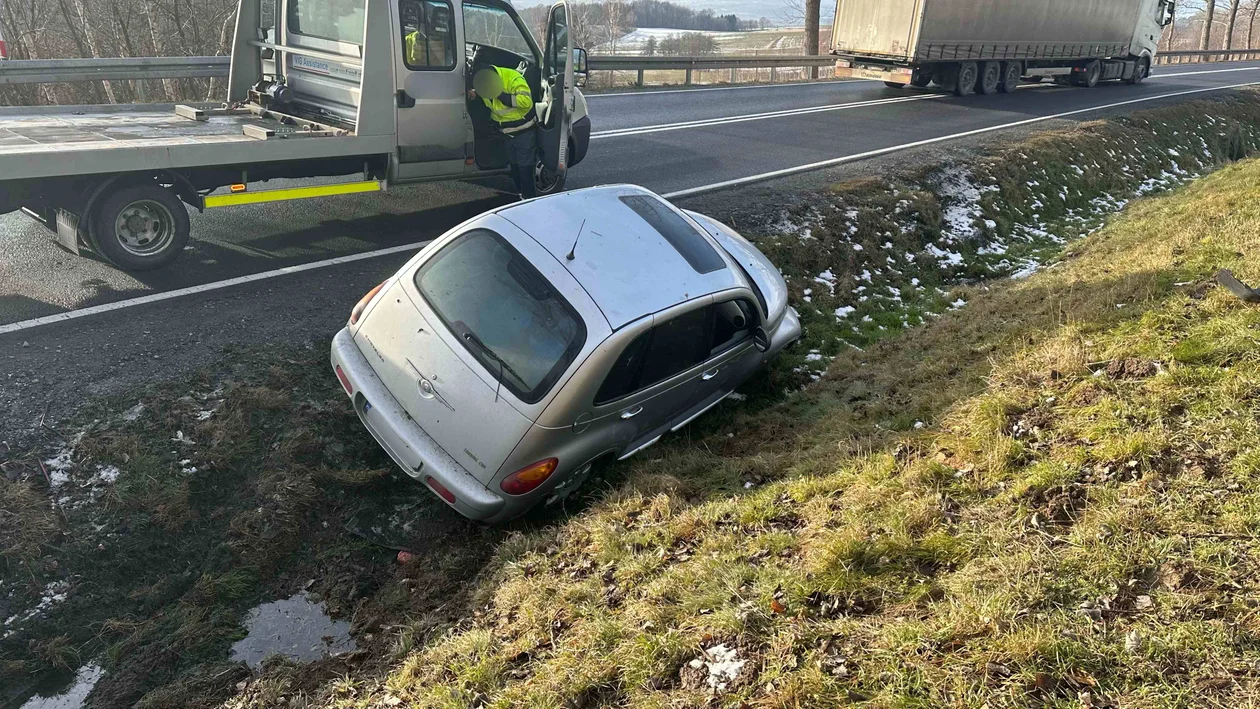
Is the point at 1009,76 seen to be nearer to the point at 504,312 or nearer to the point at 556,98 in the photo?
the point at 556,98

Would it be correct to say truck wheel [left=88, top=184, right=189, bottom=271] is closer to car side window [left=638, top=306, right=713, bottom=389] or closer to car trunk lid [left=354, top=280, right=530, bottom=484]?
car trunk lid [left=354, top=280, right=530, bottom=484]

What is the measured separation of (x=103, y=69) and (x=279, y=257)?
557cm

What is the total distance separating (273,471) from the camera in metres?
4.96

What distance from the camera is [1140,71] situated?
26.4 meters

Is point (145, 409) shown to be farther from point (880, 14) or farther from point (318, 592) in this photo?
point (880, 14)

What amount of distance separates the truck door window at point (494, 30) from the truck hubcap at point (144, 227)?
342cm

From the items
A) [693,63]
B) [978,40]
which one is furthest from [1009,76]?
[693,63]

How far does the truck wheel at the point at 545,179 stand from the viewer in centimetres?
877

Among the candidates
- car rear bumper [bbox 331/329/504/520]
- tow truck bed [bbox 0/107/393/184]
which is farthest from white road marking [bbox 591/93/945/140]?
car rear bumper [bbox 331/329/504/520]

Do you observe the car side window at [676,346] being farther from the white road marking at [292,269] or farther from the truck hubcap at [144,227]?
the truck hubcap at [144,227]

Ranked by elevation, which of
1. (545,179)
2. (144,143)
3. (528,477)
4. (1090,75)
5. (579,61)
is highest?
(1090,75)

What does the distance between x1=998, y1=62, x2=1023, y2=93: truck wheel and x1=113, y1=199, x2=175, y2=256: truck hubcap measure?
22.0 meters

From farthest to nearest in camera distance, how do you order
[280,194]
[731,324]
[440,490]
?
1. [280,194]
2. [731,324]
3. [440,490]

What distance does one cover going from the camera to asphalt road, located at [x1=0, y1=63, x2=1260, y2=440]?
17.5ft
